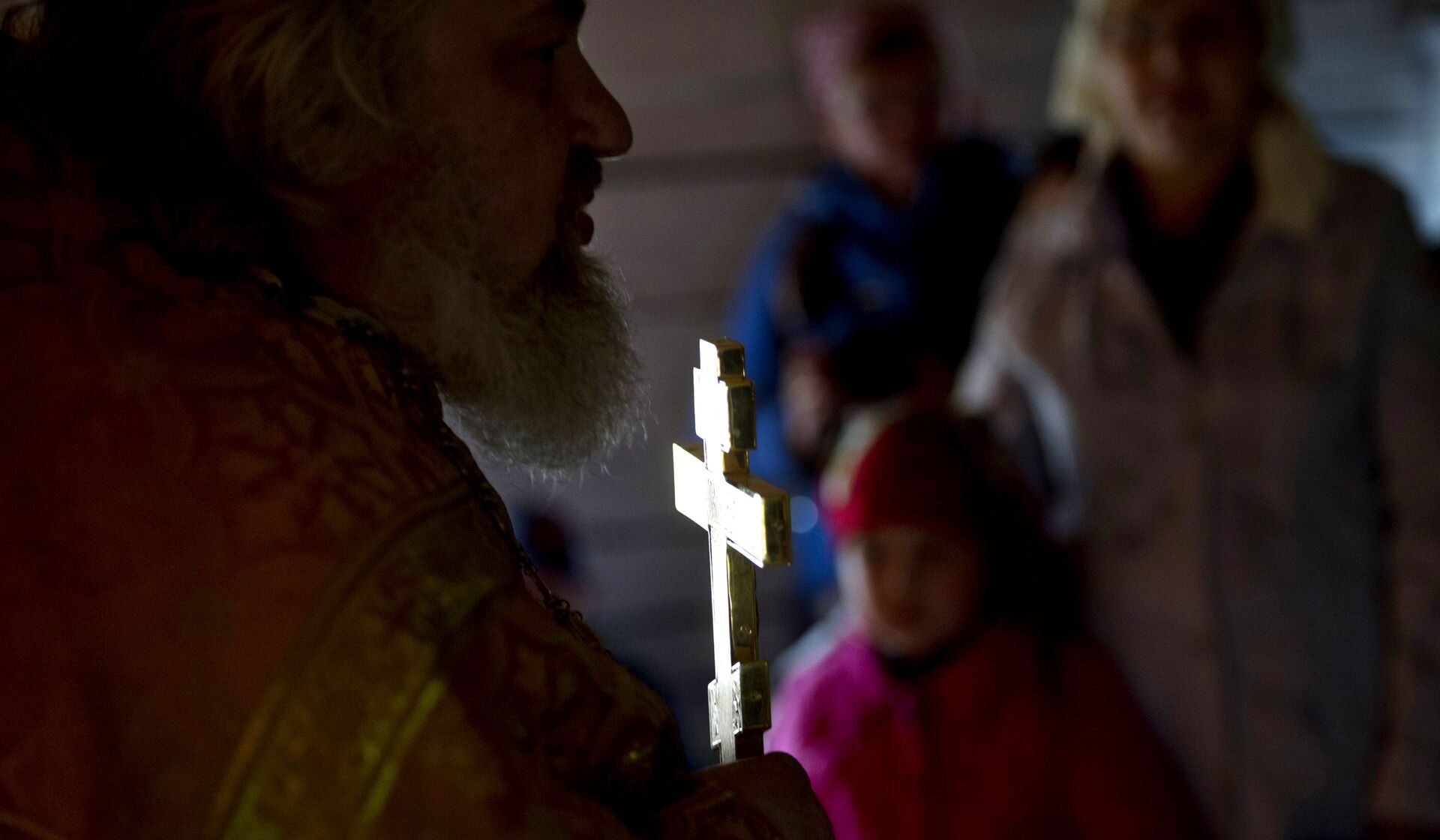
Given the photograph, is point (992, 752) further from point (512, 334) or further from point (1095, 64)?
point (512, 334)

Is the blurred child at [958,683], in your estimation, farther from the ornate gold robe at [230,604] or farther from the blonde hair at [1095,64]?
the ornate gold robe at [230,604]

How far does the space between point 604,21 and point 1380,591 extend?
2.27m

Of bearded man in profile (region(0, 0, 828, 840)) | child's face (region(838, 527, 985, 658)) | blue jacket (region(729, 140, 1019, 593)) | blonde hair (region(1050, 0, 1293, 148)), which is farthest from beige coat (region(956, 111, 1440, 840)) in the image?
bearded man in profile (region(0, 0, 828, 840))

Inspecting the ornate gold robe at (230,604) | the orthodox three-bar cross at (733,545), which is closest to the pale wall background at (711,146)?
the orthodox three-bar cross at (733,545)

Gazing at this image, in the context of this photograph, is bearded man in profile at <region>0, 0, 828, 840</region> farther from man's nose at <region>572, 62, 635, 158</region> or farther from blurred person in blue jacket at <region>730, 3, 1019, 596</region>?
blurred person in blue jacket at <region>730, 3, 1019, 596</region>

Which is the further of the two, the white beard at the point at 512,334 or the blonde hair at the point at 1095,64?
the blonde hair at the point at 1095,64

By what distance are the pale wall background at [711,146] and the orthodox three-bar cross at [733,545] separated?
8.10 ft

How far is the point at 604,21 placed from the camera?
11.3 ft

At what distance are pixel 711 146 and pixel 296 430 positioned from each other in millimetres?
2945

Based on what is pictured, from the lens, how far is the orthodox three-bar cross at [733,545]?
0.94m

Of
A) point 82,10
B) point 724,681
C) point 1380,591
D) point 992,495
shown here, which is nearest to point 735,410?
point 724,681

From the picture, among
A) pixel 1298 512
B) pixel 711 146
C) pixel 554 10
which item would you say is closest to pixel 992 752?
pixel 1298 512

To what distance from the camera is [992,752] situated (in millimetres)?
Answer: 1881

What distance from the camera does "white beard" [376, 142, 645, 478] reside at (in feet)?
3.03
